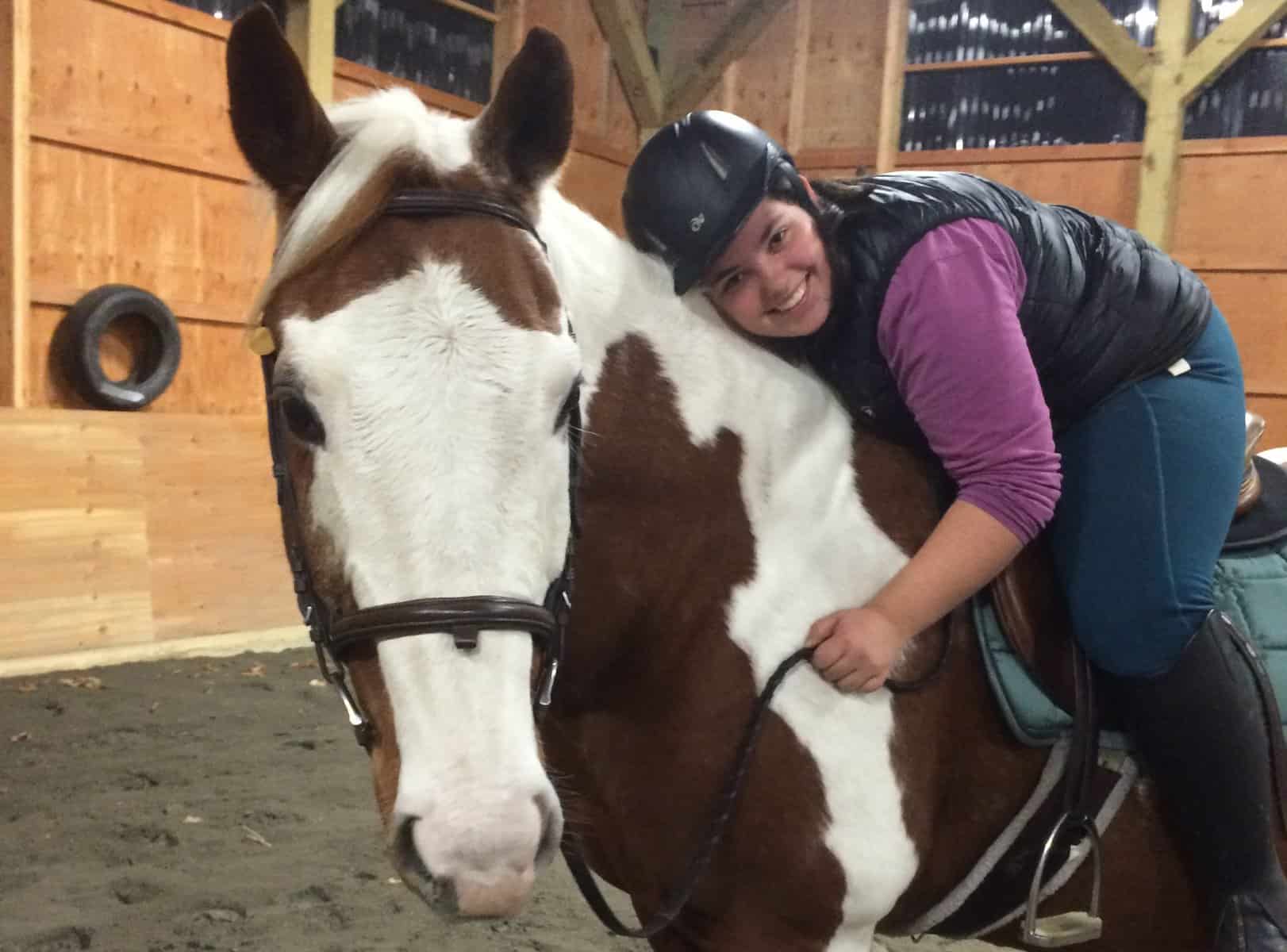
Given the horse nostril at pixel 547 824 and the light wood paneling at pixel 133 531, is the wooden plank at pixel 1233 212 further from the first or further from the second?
the horse nostril at pixel 547 824

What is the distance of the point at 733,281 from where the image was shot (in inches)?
49.5

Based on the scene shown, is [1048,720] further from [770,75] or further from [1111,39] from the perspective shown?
[770,75]

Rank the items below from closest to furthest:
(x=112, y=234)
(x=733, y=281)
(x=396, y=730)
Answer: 1. (x=396, y=730)
2. (x=733, y=281)
3. (x=112, y=234)

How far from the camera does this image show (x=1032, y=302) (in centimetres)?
126

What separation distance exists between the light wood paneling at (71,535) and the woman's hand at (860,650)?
3.62 meters

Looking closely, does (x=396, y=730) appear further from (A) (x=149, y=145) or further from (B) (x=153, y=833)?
(A) (x=149, y=145)

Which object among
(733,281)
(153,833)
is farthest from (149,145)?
(733,281)

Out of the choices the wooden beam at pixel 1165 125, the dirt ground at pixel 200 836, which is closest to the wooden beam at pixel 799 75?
the wooden beam at pixel 1165 125

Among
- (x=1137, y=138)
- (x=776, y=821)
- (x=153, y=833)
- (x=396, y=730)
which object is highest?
(x=1137, y=138)

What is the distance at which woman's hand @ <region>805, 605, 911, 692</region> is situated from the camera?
113 centimetres

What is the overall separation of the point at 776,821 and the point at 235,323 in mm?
4924

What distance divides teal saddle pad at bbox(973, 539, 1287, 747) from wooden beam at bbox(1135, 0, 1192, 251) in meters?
5.48

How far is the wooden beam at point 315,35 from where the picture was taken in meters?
5.20

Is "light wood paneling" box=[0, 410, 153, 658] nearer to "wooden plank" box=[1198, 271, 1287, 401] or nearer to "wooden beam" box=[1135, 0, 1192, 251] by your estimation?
"wooden beam" box=[1135, 0, 1192, 251]
